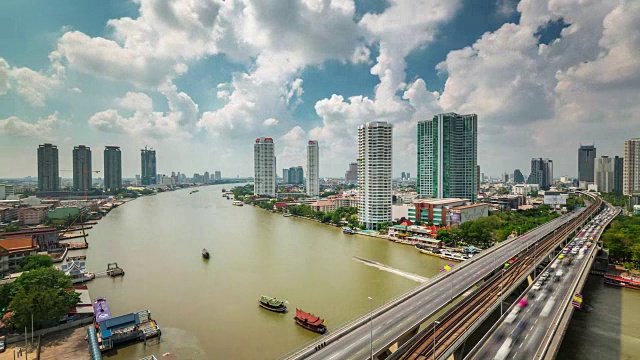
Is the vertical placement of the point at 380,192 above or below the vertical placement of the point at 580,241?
above

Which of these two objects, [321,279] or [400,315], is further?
[321,279]

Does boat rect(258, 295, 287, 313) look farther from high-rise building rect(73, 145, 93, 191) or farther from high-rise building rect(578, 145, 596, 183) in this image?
high-rise building rect(578, 145, 596, 183)

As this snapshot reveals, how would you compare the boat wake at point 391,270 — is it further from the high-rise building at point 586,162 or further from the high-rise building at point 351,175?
the high-rise building at point 351,175

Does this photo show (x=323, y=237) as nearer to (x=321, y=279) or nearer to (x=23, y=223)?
(x=321, y=279)

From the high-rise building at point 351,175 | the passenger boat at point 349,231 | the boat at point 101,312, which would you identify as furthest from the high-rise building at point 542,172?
the boat at point 101,312

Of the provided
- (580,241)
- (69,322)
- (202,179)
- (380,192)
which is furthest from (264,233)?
(202,179)

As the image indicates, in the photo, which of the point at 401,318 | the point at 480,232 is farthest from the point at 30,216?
the point at 480,232

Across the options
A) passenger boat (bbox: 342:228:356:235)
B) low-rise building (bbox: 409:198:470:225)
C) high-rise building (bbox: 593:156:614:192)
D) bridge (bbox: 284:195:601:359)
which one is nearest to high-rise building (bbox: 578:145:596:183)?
high-rise building (bbox: 593:156:614:192)
